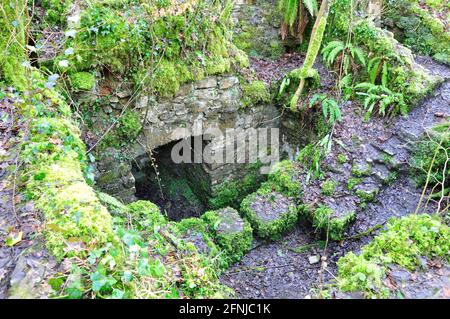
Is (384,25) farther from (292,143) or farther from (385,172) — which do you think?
(385,172)

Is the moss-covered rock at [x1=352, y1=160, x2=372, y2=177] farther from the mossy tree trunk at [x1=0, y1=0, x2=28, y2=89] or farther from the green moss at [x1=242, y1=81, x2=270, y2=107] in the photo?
the mossy tree trunk at [x1=0, y1=0, x2=28, y2=89]

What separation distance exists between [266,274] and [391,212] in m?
2.29

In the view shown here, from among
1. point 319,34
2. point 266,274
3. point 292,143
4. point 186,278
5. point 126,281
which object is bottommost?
point 266,274

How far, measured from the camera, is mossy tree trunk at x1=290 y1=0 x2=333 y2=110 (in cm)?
586

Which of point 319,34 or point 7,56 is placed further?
point 319,34

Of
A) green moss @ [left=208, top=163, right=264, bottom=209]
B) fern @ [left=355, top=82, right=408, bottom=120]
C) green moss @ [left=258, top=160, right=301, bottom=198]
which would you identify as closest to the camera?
green moss @ [left=258, top=160, right=301, bottom=198]

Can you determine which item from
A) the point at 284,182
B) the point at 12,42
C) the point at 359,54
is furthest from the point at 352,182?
the point at 12,42

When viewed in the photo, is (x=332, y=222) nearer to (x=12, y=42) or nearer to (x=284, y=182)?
(x=284, y=182)

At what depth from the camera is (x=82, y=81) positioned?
178 inches

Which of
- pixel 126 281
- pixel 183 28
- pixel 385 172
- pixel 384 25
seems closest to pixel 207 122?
pixel 183 28

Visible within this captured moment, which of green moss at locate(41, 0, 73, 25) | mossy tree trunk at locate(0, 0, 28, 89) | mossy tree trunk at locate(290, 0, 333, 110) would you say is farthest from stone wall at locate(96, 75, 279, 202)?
mossy tree trunk at locate(0, 0, 28, 89)

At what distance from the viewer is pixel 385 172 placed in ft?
18.1

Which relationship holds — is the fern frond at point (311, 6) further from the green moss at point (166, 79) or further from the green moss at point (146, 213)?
the green moss at point (146, 213)

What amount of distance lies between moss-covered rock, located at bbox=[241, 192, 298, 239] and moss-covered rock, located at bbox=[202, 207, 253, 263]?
0.20m
